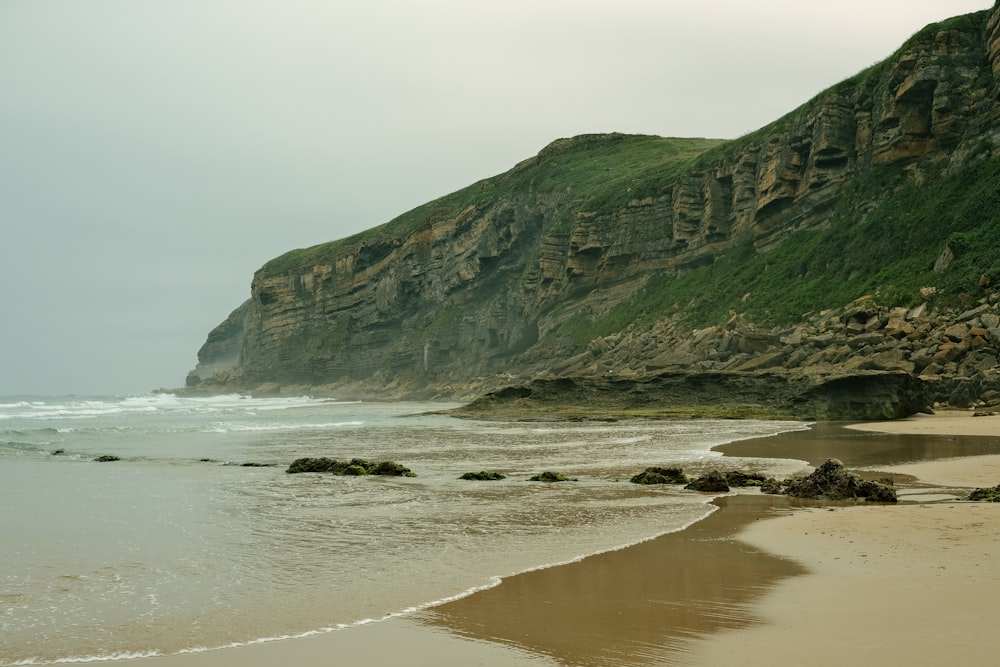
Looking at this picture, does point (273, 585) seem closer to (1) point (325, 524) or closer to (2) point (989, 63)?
(1) point (325, 524)

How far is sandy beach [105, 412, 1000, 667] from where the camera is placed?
5.89 m

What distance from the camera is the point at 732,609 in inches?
277

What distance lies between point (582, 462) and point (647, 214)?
52442 millimetres

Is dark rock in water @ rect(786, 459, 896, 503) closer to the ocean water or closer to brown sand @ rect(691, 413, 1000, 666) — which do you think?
brown sand @ rect(691, 413, 1000, 666)

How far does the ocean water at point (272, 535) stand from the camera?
718cm

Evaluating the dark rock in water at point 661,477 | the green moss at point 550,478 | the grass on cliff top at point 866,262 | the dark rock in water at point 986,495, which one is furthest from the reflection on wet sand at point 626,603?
the grass on cliff top at point 866,262

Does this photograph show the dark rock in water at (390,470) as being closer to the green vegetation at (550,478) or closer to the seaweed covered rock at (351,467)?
the seaweed covered rock at (351,467)

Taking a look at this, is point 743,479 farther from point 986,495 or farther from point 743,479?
point 986,495

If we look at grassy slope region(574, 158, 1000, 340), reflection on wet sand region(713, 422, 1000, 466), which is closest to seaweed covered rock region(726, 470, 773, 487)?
reflection on wet sand region(713, 422, 1000, 466)

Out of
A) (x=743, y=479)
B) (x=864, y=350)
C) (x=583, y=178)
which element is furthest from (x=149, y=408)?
(x=743, y=479)

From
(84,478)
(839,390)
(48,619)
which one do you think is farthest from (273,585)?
(839,390)

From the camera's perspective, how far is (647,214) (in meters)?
70.5

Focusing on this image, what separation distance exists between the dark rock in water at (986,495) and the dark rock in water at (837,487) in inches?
42.2

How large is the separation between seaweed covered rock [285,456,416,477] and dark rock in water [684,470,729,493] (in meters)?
6.58
